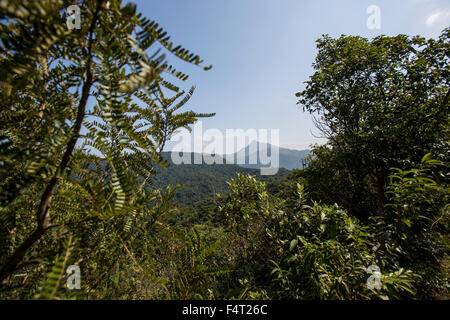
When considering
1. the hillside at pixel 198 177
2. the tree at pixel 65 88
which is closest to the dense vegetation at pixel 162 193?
the tree at pixel 65 88

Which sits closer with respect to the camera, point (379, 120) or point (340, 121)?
point (379, 120)

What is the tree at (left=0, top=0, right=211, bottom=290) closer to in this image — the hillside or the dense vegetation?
the dense vegetation

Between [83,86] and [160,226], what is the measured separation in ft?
2.41

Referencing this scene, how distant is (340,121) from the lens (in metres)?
5.12

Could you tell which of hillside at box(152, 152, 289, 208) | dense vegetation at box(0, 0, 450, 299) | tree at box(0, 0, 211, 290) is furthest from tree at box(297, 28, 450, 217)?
hillside at box(152, 152, 289, 208)

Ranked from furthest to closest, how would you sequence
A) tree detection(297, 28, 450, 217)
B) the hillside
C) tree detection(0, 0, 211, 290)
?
the hillside, tree detection(297, 28, 450, 217), tree detection(0, 0, 211, 290)

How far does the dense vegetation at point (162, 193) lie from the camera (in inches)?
22.7

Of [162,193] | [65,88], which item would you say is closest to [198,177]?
[162,193]

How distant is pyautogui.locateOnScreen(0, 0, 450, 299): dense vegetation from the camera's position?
1.89 feet

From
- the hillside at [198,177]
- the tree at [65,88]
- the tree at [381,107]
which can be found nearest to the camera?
the tree at [65,88]

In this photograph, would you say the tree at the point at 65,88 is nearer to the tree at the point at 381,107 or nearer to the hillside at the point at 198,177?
the tree at the point at 381,107

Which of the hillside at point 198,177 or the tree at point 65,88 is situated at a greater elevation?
the tree at point 65,88
